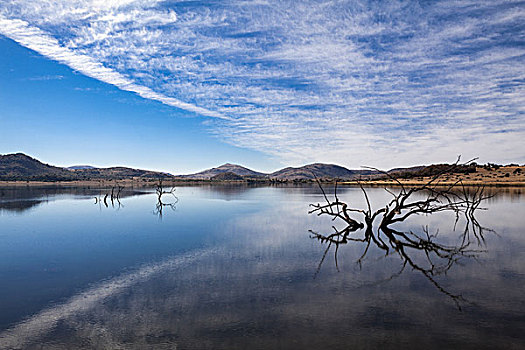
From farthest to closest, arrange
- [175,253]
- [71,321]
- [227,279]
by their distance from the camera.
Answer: [175,253] → [227,279] → [71,321]

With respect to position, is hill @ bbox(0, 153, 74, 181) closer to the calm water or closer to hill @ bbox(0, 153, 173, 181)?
hill @ bbox(0, 153, 173, 181)

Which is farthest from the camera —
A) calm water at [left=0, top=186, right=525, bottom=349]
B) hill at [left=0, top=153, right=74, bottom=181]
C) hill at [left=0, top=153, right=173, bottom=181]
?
hill at [left=0, top=153, right=74, bottom=181]

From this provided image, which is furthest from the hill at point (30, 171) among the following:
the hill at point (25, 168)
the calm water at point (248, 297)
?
the calm water at point (248, 297)

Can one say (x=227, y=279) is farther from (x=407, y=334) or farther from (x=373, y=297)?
(x=407, y=334)

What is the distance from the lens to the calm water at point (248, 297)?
18.8ft

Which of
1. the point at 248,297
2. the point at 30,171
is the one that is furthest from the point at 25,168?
the point at 248,297

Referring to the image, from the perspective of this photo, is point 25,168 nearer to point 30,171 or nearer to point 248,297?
point 30,171

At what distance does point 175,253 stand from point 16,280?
189 inches

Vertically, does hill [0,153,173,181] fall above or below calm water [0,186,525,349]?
above

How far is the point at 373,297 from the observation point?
24.9 feet

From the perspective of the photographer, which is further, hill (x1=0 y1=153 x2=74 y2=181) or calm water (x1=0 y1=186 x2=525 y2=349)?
hill (x1=0 y1=153 x2=74 y2=181)

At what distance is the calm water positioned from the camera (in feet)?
18.8

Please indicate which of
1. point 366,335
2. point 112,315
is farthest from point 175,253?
point 366,335

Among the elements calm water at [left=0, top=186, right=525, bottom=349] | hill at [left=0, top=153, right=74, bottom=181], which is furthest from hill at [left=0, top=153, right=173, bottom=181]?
calm water at [left=0, top=186, right=525, bottom=349]
